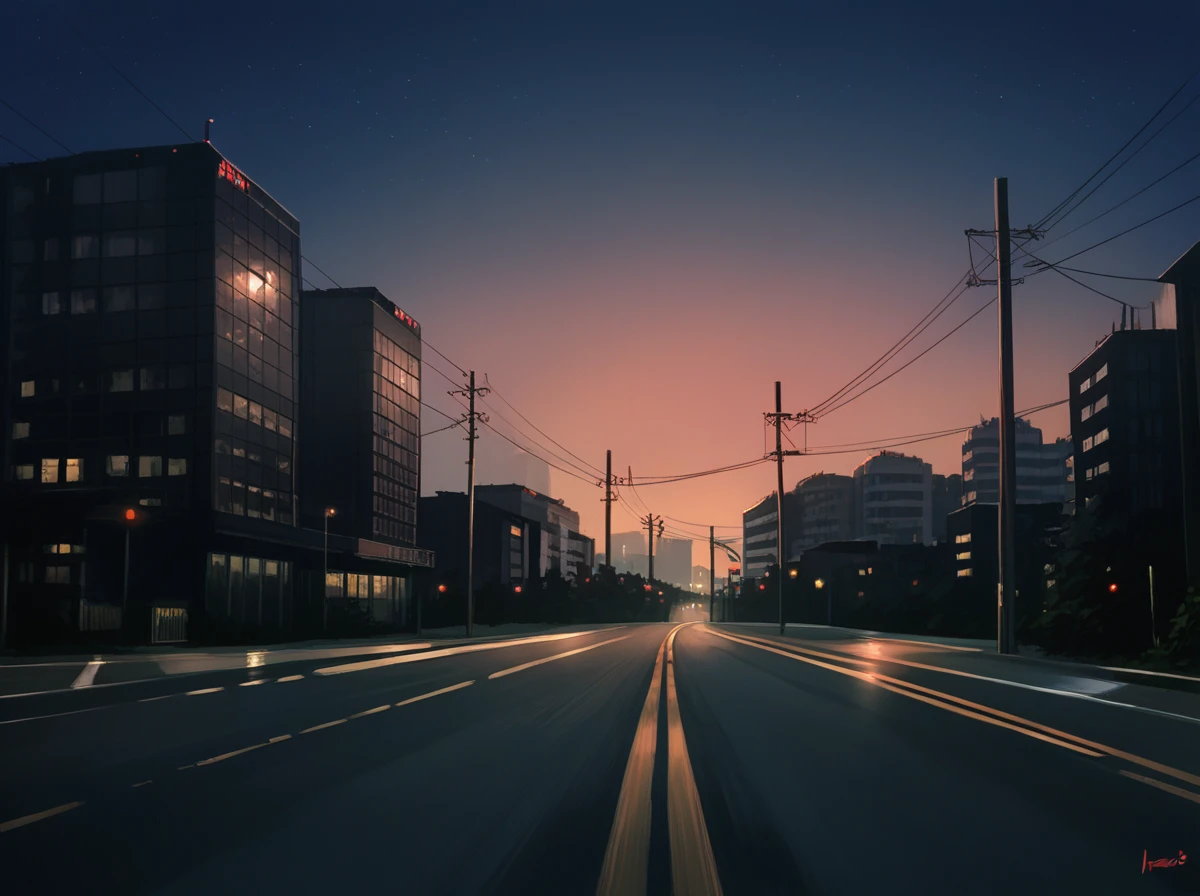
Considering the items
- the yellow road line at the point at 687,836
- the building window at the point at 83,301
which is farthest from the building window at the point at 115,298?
the yellow road line at the point at 687,836

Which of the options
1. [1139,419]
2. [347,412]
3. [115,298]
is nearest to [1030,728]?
[115,298]

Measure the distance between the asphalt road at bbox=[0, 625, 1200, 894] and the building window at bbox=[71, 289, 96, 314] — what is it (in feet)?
155

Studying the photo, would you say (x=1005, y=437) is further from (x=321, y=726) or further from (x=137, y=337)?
(x=137, y=337)

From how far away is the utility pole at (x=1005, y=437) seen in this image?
28984 millimetres

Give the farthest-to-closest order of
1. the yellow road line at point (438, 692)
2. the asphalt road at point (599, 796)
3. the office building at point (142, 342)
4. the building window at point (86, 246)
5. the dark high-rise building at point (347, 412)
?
the dark high-rise building at point (347, 412)
the building window at point (86, 246)
the office building at point (142, 342)
the yellow road line at point (438, 692)
the asphalt road at point (599, 796)

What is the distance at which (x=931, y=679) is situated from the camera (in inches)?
834

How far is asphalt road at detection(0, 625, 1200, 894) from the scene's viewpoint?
5676 mm

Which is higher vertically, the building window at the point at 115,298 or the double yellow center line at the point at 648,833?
the building window at the point at 115,298

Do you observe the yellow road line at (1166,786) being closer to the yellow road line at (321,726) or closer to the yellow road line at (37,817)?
the yellow road line at (37,817)

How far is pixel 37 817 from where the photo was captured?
23.3 ft

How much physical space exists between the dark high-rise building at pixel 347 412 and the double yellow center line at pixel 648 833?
251 feet

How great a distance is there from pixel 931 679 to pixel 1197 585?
9309 millimetres

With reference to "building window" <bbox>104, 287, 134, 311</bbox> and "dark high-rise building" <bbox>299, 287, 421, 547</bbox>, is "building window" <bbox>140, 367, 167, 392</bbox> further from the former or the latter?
"dark high-rise building" <bbox>299, 287, 421, 547</bbox>

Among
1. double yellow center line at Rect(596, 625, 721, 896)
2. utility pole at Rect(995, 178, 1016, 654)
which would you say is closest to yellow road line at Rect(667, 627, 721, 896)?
double yellow center line at Rect(596, 625, 721, 896)
